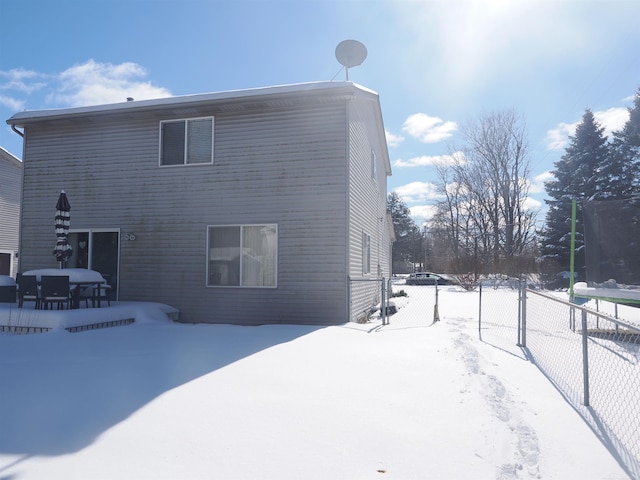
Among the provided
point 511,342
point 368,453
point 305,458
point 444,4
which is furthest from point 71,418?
point 444,4

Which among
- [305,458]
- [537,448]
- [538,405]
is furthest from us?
[538,405]

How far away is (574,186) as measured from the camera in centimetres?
2677

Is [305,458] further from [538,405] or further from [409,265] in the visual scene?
A: [409,265]

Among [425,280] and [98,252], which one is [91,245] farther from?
[425,280]

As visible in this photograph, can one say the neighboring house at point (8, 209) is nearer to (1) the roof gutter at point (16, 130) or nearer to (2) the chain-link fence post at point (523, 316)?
(1) the roof gutter at point (16, 130)

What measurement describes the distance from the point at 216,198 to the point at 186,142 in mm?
1524

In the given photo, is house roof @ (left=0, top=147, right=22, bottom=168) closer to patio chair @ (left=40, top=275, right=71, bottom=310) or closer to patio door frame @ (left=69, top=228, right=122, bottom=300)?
patio door frame @ (left=69, top=228, right=122, bottom=300)

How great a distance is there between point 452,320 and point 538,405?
6.10m

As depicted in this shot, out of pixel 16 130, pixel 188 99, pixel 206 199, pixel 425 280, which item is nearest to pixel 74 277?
pixel 206 199

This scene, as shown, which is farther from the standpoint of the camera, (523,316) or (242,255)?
(242,255)

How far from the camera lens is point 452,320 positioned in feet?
31.9

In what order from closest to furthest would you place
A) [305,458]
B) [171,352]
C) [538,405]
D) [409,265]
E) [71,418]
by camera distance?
[305,458], [71,418], [538,405], [171,352], [409,265]

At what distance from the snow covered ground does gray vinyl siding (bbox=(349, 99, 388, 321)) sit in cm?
390

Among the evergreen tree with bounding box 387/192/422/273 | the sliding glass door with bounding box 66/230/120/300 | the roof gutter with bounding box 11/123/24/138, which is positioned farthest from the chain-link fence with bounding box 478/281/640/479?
the evergreen tree with bounding box 387/192/422/273
